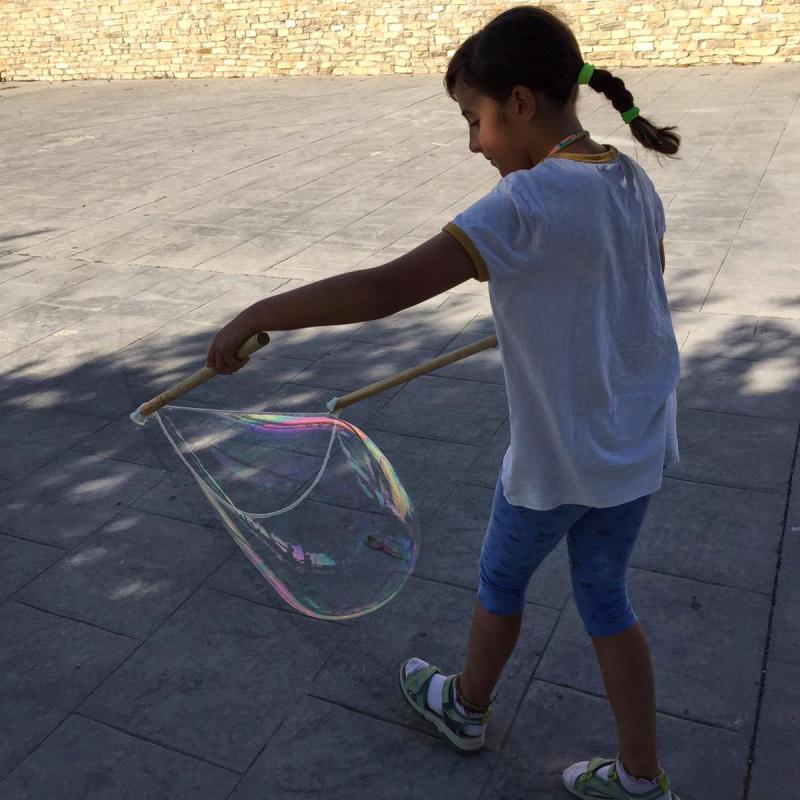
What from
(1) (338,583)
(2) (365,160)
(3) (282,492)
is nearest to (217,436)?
(3) (282,492)

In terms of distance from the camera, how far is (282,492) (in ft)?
8.67

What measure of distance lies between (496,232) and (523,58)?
0.37 meters

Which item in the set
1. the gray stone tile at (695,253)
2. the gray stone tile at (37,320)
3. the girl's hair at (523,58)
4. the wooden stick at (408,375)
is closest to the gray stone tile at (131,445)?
the gray stone tile at (37,320)

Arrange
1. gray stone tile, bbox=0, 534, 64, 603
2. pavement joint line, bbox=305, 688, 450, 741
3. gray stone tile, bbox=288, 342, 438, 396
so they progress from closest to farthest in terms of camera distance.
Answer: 1. pavement joint line, bbox=305, 688, 450, 741
2. gray stone tile, bbox=0, 534, 64, 603
3. gray stone tile, bbox=288, 342, 438, 396

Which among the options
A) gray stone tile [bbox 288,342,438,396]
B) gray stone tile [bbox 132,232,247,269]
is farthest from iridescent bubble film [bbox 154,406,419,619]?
gray stone tile [bbox 132,232,247,269]

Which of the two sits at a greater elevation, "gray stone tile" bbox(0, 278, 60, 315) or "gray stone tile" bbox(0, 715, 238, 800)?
"gray stone tile" bbox(0, 715, 238, 800)

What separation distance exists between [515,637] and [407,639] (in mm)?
714

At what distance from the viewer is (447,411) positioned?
175 inches

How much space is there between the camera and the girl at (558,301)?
1.61 m

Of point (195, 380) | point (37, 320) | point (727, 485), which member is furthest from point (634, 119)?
point (37, 320)

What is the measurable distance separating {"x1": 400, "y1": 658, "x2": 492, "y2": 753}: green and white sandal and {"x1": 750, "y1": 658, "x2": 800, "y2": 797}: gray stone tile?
718 millimetres

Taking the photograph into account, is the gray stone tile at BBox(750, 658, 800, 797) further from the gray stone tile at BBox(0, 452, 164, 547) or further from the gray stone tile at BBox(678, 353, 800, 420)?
the gray stone tile at BBox(0, 452, 164, 547)

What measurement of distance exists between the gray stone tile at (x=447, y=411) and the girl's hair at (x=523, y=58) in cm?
253

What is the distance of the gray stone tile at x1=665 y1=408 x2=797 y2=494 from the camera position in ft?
12.2
